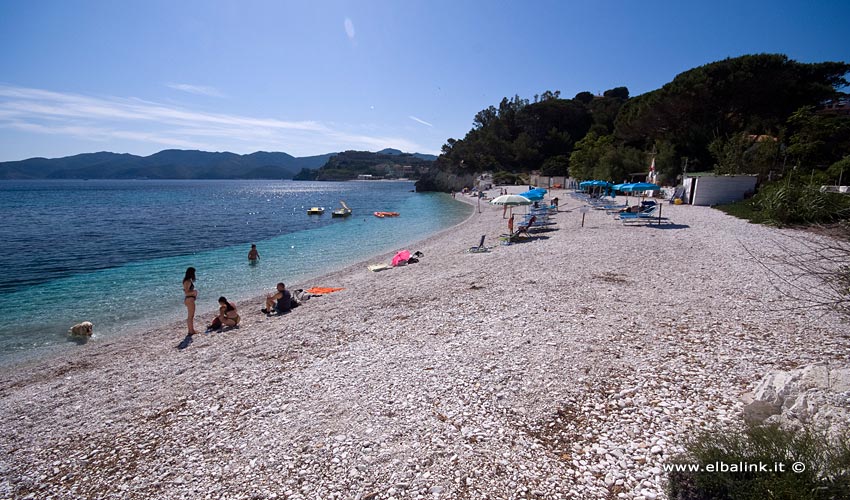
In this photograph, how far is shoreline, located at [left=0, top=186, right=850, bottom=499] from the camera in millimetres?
4117

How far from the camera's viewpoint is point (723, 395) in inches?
190

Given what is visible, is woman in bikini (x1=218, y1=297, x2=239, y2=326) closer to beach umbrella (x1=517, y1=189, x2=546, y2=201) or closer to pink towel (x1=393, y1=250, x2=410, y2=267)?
pink towel (x1=393, y1=250, x2=410, y2=267)

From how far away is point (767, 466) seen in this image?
3059mm

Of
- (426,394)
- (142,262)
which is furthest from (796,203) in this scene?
(142,262)

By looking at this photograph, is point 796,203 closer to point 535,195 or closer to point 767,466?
point 535,195

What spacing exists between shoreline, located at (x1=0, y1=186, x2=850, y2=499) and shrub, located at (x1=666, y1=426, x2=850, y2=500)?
32cm

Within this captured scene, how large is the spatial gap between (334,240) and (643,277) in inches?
836

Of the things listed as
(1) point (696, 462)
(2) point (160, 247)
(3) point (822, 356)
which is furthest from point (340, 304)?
(2) point (160, 247)

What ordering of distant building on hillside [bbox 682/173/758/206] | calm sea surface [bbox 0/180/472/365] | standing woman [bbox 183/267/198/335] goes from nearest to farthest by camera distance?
standing woman [bbox 183/267/198/335], calm sea surface [bbox 0/180/472/365], distant building on hillside [bbox 682/173/758/206]

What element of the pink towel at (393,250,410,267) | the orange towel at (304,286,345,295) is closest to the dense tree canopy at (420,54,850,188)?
the pink towel at (393,250,410,267)

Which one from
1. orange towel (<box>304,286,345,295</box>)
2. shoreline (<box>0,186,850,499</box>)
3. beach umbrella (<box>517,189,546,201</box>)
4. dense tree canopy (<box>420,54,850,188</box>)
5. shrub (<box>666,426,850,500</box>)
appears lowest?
orange towel (<box>304,286,345,295</box>)

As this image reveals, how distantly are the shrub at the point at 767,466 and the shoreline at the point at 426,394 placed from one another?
32 centimetres

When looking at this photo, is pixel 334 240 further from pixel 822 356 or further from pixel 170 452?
pixel 822 356

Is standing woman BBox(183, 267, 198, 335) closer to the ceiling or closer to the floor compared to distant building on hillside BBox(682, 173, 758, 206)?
closer to the floor
